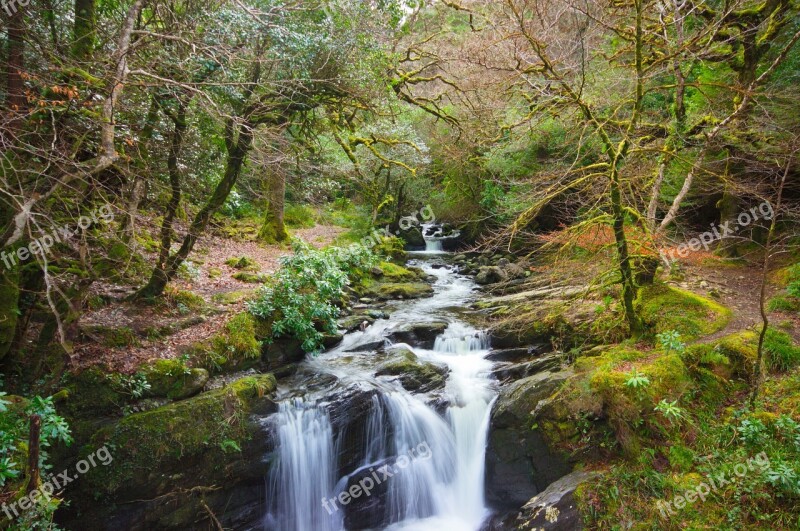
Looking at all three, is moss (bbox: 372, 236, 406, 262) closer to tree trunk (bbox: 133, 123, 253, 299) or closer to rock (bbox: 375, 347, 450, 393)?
rock (bbox: 375, 347, 450, 393)

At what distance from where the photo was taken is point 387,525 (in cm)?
604

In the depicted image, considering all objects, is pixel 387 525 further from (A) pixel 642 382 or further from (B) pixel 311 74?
(B) pixel 311 74

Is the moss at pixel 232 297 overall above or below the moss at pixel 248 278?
below

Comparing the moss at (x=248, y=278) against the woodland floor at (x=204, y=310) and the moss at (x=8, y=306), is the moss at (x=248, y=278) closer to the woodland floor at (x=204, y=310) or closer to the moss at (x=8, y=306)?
the woodland floor at (x=204, y=310)

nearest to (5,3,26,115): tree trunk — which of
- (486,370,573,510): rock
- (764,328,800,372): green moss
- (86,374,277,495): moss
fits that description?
(86,374,277,495): moss

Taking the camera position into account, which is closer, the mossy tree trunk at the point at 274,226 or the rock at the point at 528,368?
the rock at the point at 528,368

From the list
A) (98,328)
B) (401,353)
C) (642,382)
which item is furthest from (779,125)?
(98,328)

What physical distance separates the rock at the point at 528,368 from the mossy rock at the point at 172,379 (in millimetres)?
5187

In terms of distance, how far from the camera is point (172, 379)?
18.9ft
